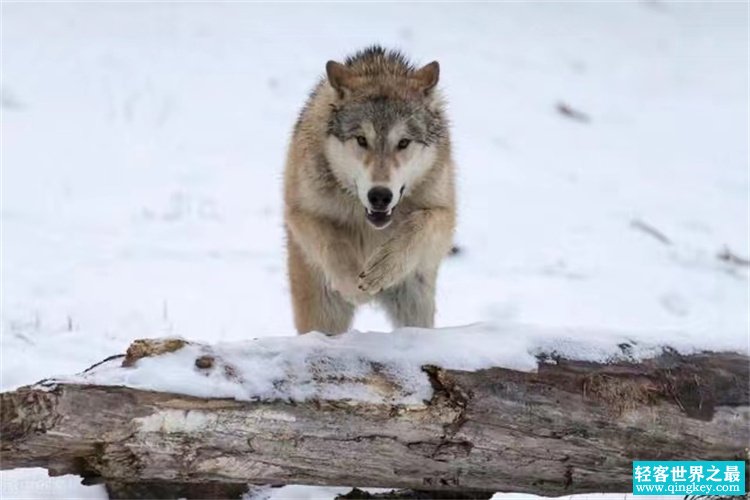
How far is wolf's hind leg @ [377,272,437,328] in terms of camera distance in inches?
234

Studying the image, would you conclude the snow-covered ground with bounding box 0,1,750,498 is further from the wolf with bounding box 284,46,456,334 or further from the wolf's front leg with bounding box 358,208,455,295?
the wolf with bounding box 284,46,456,334

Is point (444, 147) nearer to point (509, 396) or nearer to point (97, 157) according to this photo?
point (509, 396)

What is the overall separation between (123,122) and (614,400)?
29.1ft

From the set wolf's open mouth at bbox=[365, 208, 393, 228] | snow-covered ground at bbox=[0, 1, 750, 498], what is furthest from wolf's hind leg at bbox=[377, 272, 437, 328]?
wolf's open mouth at bbox=[365, 208, 393, 228]

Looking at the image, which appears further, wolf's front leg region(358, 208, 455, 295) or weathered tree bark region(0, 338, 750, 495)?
wolf's front leg region(358, 208, 455, 295)

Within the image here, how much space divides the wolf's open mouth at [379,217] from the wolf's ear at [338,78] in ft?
2.63

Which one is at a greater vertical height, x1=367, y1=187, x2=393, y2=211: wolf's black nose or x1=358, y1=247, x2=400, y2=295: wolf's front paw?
x1=367, y1=187, x2=393, y2=211: wolf's black nose

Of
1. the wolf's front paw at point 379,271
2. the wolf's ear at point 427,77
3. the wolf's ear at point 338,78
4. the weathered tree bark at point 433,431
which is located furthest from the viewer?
the wolf's ear at point 427,77

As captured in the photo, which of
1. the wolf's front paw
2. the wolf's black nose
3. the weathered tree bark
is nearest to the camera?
the weathered tree bark

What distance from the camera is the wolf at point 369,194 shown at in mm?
5215

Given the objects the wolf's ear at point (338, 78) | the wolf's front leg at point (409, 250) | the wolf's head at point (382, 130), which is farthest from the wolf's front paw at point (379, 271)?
the wolf's ear at point (338, 78)

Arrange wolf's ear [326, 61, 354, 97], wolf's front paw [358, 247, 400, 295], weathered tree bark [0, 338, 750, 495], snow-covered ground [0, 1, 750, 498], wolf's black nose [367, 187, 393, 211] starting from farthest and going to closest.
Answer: snow-covered ground [0, 1, 750, 498]
wolf's ear [326, 61, 354, 97]
wolf's front paw [358, 247, 400, 295]
wolf's black nose [367, 187, 393, 211]
weathered tree bark [0, 338, 750, 495]

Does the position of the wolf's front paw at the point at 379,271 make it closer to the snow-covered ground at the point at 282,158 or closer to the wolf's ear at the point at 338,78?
the snow-covered ground at the point at 282,158

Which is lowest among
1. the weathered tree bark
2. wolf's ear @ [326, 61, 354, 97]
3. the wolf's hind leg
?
the weathered tree bark
